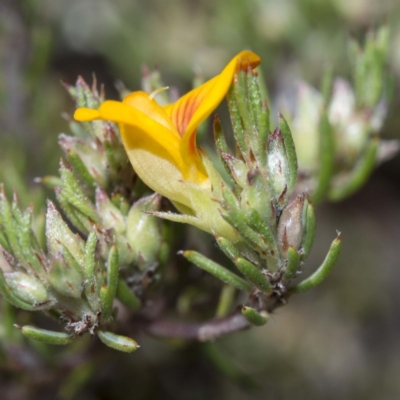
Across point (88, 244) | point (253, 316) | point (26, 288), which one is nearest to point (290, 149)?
point (253, 316)

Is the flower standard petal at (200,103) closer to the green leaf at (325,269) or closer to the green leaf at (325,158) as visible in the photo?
the green leaf at (325,269)

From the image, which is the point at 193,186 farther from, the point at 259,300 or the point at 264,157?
the point at 259,300

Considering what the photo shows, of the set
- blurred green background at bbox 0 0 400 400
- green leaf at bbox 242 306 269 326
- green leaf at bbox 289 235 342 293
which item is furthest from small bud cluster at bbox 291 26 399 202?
green leaf at bbox 242 306 269 326

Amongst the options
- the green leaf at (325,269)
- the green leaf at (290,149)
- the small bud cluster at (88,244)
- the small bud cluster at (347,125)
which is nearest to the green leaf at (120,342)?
the small bud cluster at (88,244)

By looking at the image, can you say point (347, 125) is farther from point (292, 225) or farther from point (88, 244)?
point (88, 244)

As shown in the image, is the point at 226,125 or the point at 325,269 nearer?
the point at 325,269
